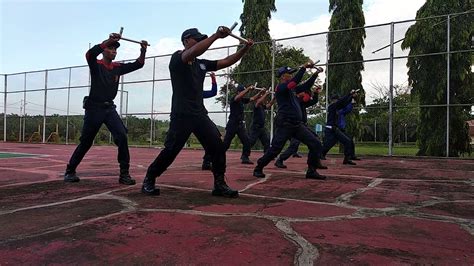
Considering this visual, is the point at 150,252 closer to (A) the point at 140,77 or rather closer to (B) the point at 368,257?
(B) the point at 368,257

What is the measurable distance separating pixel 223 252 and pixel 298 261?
1.42 feet

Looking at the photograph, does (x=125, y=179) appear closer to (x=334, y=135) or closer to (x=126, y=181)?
(x=126, y=181)

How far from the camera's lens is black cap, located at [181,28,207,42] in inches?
162

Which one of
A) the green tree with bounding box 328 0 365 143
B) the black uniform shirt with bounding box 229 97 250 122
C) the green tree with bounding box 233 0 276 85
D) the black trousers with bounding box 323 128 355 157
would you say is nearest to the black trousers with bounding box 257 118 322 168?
the black uniform shirt with bounding box 229 97 250 122

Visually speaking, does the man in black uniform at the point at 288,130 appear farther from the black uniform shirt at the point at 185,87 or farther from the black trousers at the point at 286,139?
the black uniform shirt at the point at 185,87

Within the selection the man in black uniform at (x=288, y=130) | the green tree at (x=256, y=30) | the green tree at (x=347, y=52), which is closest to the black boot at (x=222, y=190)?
→ the man in black uniform at (x=288, y=130)

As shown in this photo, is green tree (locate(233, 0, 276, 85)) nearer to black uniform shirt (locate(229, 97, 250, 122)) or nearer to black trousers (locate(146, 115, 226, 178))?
black uniform shirt (locate(229, 97, 250, 122))

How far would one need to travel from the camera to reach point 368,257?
90.5 inches

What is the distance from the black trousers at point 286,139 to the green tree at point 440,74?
27.8 ft

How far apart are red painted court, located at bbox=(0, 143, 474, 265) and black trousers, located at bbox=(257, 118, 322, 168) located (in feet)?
3.29

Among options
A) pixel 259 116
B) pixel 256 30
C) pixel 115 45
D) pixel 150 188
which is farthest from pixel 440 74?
pixel 150 188

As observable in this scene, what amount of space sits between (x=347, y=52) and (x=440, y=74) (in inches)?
185

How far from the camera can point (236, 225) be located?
2.97 m

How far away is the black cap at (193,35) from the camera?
13.5 ft
